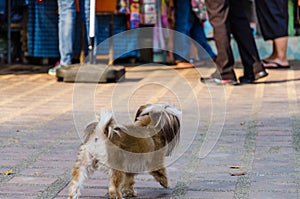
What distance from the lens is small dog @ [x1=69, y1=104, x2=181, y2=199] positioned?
3.38 metres

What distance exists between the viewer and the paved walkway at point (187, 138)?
3.83 m

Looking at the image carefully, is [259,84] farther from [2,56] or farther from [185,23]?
[2,56]

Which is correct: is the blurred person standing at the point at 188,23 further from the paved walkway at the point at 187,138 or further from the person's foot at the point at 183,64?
the paved walkway at the point at 187,138

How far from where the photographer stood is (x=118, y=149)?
11.2 feet

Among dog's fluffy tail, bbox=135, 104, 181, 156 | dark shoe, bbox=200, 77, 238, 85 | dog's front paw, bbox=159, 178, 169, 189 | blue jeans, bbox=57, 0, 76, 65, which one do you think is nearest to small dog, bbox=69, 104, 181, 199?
dog's fluffy tail, bbox=135, 104, 181, 156

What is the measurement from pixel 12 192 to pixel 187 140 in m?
0.96

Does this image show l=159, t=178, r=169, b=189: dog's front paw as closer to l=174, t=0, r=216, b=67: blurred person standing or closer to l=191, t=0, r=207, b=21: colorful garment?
l=174, t=0, r=216, b=67: blurred person standing

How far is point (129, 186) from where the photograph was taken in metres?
3.63

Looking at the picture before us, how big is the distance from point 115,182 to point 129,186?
0.64ft

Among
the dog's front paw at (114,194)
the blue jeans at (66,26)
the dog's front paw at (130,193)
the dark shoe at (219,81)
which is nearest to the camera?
the dog's front paw at (114,194)

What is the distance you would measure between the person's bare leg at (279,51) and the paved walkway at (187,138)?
98 centimetres

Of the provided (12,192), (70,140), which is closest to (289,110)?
(70,140)

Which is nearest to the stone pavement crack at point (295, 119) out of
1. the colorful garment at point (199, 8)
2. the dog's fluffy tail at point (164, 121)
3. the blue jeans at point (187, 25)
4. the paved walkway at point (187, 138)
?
the paved walkway at point (187, 138)

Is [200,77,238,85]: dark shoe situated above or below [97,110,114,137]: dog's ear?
below
